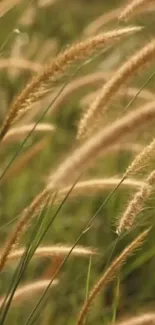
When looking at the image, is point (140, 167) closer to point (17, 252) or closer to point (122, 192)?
point (17, 252)

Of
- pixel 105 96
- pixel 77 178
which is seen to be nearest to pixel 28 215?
pixel 77 178

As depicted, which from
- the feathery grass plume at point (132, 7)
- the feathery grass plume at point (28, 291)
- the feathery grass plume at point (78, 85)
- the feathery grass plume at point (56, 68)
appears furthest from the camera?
the feathery grass plume at point (78, 85)

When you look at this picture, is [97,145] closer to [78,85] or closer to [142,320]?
[142,320]

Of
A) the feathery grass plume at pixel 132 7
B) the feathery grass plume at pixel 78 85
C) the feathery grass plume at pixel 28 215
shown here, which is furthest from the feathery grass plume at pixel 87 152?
the feathery grass plume at pixel 78 85

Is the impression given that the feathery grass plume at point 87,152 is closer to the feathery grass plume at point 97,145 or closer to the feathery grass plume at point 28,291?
the feathery grass plume at point 97,145

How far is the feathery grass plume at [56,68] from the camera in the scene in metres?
1.09

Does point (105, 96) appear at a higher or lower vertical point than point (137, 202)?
higher

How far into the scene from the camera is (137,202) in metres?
1.20

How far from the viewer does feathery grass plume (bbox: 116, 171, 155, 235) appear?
46.4 inches

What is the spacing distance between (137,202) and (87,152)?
5.0 inches

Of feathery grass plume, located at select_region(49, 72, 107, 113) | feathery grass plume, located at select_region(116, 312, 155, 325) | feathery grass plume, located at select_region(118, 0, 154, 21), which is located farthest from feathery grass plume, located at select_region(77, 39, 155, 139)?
feathery grass plume, located at select_region(49, 72, 107, 113)

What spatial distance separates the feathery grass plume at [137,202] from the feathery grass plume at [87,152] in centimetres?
7

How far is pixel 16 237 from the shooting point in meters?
1.19

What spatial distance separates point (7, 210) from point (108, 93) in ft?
3.26
